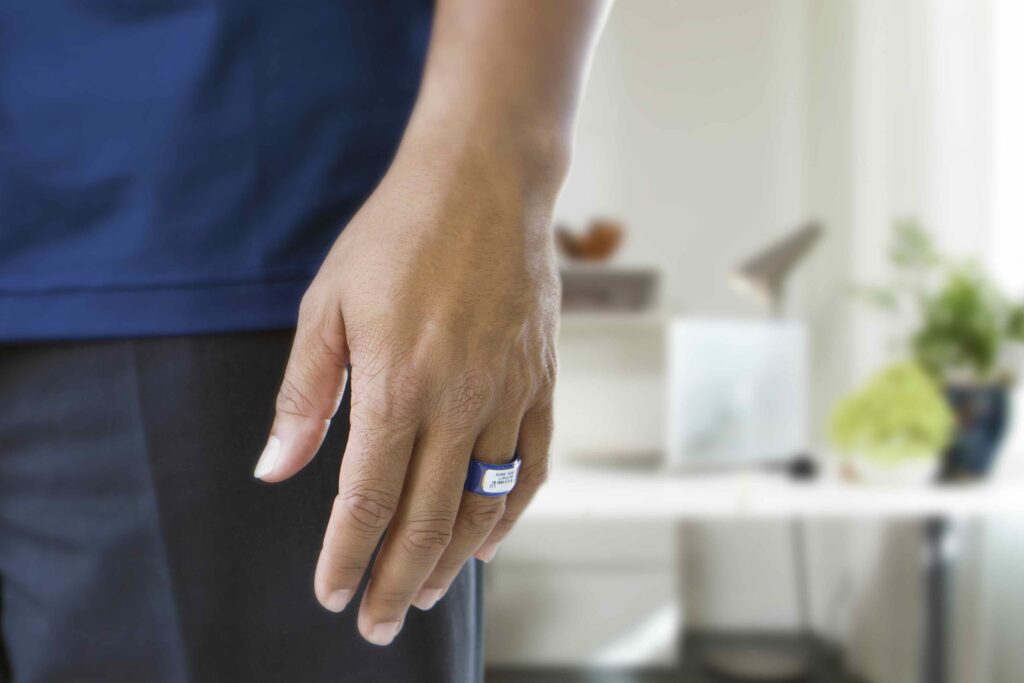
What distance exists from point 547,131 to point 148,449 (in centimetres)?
23

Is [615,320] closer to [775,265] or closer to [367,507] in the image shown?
[775,265]

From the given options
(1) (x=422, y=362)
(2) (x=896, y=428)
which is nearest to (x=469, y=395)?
(1) (x=422, y=362)

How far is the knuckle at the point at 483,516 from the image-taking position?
364mm

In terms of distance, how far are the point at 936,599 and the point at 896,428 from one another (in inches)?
15.8

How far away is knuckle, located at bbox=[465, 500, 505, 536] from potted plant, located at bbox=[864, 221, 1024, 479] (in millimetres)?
1828

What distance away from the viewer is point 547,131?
383 millimetres

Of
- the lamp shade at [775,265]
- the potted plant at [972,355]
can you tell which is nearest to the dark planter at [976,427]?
the potted plant at [972,355]

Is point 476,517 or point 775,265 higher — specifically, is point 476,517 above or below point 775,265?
below

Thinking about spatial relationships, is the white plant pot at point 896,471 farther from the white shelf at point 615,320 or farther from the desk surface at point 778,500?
the white shelf at point 615,320

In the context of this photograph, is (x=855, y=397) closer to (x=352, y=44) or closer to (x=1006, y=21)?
(x=1006, y=21)

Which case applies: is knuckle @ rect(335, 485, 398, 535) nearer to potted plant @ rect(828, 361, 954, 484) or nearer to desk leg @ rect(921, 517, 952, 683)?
potted plant @ rect(828, 361, 954, 484)

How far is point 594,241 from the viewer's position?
2.98 m

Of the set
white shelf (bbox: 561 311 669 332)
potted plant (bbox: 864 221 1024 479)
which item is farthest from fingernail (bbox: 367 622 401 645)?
white shelf (bbox: 561 311 669 332)

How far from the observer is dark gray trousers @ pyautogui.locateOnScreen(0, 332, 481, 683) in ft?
1.27
